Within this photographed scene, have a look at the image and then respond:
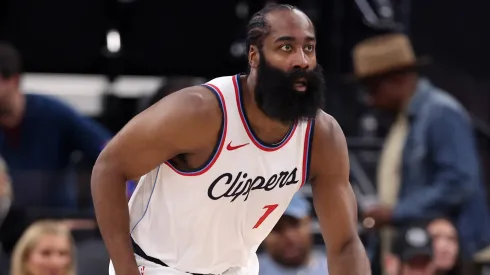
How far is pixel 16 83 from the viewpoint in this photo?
5.71m

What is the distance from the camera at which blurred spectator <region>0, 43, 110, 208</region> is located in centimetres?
582

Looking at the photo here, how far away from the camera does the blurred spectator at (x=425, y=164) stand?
5.48 m

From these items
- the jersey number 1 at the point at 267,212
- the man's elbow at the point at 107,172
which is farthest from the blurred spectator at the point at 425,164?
the man's elbow at the point at 107,172

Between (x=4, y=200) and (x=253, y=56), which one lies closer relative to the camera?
(x=253, y=56)

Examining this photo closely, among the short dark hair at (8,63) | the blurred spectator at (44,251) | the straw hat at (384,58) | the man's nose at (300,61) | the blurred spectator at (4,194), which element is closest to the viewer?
the man's nose at (300,61)

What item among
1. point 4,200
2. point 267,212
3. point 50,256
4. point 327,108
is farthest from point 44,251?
point 327,108

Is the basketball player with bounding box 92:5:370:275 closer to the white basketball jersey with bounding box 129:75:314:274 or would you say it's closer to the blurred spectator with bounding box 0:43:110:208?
the white basketball jersey with bounding box 129:75:314:274

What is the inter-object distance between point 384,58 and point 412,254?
1.17 m

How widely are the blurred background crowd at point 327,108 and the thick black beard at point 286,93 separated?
1.60 meters

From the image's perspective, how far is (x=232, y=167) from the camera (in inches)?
140

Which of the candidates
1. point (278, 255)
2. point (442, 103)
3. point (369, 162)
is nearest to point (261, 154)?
point (278, 255)

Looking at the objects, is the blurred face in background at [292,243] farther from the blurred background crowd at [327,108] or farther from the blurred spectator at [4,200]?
the blurred spectator at [4,200]

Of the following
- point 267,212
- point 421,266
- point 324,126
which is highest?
point 324,126

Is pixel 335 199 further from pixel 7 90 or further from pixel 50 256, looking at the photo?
pixel 7 90
